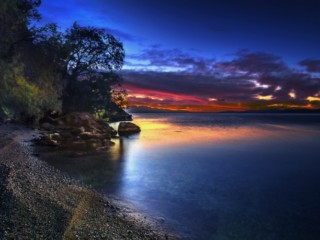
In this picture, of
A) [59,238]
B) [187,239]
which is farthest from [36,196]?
[187,239]

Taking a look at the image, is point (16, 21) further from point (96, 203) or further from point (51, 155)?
point (96, 203)

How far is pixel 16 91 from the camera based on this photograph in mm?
21656

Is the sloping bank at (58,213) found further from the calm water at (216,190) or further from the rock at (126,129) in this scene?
the rock at (126,129)

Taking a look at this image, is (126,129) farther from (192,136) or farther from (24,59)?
(24,59)

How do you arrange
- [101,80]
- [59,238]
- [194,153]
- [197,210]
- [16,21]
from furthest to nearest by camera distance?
[101,80], [194,153], [16,21], [197,210], [59,238]

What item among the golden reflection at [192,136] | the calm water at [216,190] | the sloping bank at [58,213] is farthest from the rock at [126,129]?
the sloping bank at [58,213]

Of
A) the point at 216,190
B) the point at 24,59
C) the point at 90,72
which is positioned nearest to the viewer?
the point at 216,190

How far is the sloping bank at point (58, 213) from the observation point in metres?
7.64

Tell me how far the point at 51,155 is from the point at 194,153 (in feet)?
53.3

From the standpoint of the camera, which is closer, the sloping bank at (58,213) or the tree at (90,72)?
the sloping bank at (58,213)

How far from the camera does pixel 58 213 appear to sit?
914cm

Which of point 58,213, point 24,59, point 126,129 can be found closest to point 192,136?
point 126,129

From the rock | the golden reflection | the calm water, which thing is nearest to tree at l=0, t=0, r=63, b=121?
the calm water

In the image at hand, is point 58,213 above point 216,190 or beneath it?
above
